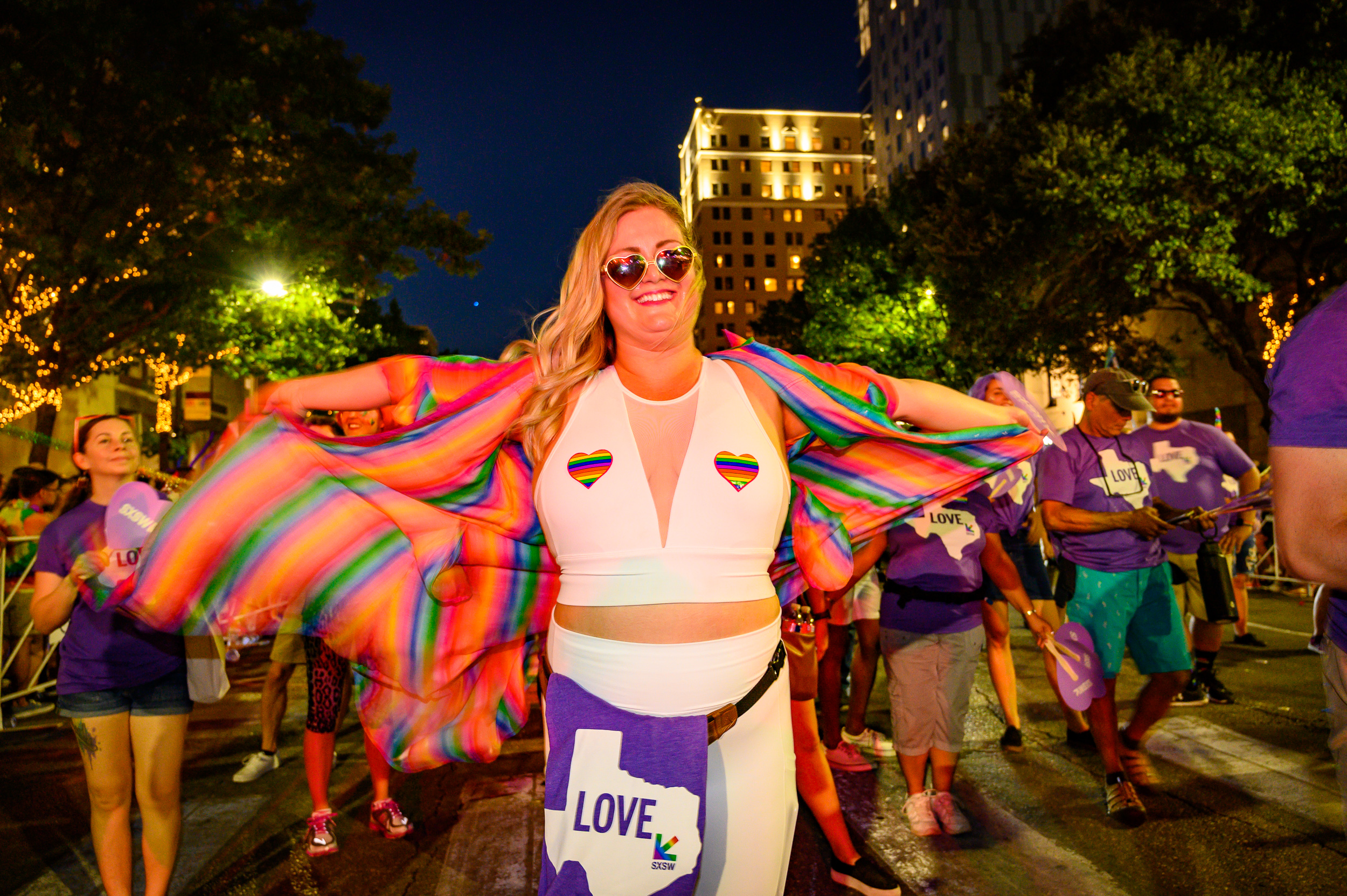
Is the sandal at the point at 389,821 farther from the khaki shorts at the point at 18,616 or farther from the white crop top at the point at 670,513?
the khaki shorts at the point at 18,616

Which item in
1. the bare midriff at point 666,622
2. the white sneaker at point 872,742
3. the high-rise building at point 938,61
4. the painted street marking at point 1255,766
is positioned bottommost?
the white sneaker at point 872,742

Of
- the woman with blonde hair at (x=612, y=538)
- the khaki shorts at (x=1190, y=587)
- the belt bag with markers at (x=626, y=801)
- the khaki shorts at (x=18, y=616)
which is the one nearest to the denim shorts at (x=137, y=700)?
the woman with blonde hair at (x=612, y=538)

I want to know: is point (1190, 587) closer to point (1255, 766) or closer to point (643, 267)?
point (1255, 766)

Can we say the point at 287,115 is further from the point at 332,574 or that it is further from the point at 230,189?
the point at 332,574

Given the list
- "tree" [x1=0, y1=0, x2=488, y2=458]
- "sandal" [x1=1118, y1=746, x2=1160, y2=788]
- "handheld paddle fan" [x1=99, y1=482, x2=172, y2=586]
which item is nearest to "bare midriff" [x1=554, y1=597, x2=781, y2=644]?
"handheld paddle fan" [x1=99, y1=482, x2=172, y2=586]

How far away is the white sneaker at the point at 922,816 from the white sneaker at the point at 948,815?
0.09 feet

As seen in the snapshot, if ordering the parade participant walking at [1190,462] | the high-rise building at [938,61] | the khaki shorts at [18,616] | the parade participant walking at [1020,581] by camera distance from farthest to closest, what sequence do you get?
the high-rise building at [938,61] < the khaki shorts at [18,616] < the parade participant walking at [1190,462] < the parade participant walking at [1020,581]

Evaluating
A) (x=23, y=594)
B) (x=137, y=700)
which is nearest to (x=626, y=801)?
(x=137, y=700)

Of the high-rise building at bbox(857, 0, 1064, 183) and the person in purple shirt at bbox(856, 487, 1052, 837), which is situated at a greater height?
the high-rise building at bbox(857, 0, 1064, 183)

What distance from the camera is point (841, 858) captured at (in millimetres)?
3961

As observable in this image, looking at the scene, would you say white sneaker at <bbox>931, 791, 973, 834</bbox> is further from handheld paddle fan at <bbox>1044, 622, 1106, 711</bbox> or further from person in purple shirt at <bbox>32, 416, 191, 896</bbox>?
person in purple shirt at <bbox>32, 416, 191, 896</bbox>

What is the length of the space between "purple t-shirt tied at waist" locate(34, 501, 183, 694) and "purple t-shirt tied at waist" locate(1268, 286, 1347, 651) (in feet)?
12.8

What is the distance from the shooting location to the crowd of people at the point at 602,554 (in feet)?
6.51

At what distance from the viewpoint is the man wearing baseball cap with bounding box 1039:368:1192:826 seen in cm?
480
